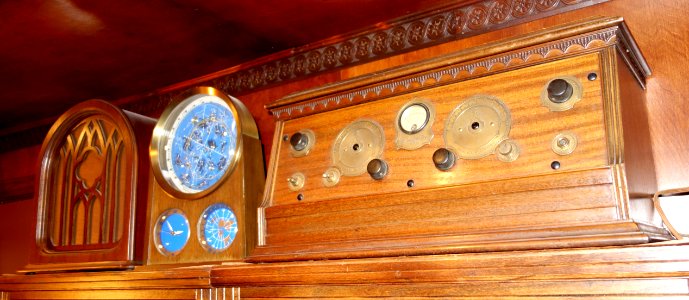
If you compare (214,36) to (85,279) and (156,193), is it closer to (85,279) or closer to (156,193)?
(156,193)

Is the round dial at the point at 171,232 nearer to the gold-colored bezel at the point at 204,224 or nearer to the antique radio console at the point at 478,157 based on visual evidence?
the gold-colored bezel at the point at 204,224

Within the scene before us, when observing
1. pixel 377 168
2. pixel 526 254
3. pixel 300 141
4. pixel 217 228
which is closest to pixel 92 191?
pixel 217 228

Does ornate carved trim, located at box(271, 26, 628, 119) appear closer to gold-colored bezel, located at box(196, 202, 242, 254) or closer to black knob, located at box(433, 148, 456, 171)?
black knob, located at box(433, 148, 456, 171)

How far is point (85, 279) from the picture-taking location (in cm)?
221

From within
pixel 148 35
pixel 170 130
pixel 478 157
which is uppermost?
pixel 148 35

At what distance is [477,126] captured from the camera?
1.67 m

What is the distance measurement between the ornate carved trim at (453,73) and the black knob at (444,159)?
202mm

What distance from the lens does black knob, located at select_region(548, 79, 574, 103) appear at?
155 cm

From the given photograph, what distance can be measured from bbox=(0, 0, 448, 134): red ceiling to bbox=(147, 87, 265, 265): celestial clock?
24 cm

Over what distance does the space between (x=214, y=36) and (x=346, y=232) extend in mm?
1034

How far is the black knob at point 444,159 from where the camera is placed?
1.65 m

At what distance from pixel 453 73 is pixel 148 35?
1.22 m

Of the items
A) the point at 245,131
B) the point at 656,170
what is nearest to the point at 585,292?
the point at 656,170

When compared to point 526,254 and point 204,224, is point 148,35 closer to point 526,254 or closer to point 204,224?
point 204,224
